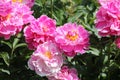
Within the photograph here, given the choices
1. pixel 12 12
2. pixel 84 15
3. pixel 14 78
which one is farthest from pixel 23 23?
pixel 84 15

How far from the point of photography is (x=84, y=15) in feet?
9.13

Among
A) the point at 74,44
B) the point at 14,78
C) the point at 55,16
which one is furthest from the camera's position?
the point at 55,16

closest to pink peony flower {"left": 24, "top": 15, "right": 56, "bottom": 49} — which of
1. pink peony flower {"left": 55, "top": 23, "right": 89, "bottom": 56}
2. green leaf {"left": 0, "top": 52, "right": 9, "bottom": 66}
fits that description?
pink peony flower {"left": 55, "top": 23, "right": 89, "bottom": 56}

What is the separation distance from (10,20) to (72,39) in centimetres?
36

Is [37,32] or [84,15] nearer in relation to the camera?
[37,32]

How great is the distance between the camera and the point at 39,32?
2.30 meters

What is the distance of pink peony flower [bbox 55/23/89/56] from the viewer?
7.41ft

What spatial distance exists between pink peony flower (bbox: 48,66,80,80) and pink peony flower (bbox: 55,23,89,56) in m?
0.10

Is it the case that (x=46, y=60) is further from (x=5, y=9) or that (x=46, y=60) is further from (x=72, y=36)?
(x=5, y=9)

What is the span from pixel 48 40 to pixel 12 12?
0.26 metres

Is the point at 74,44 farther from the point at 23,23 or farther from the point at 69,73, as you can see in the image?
the point at 23,23

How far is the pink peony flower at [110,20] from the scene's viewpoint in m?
2.24

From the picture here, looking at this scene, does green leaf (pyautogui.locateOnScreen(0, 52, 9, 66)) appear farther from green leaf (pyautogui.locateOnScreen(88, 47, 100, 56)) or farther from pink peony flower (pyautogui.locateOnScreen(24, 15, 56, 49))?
green leaf (pyautogui.locateOnScreen(88, 47, 100, 56))

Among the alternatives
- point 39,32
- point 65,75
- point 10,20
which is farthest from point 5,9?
point 65,75
